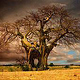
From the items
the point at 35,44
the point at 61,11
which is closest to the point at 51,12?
the point at 61,11

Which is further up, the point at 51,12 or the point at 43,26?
the point at 51,12

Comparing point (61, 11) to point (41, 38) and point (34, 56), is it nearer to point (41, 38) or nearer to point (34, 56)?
point (41, 38)

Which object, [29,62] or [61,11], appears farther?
[61,11]

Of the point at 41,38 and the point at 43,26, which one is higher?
the point at 43,26

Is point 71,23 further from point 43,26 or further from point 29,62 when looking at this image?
point 29,62

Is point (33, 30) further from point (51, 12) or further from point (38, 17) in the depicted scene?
point (51, 12)

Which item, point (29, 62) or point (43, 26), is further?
point (43, 26)

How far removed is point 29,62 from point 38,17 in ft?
17.4

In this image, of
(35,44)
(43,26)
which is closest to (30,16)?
(43,26)

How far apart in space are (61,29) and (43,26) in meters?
2.27

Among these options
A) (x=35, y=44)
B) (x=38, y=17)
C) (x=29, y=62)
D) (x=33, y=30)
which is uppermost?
(x=38, y=17)

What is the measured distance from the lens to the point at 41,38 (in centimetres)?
1781

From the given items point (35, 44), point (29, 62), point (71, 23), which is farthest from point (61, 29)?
point (29, 62)

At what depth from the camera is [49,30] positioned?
60.0 ft
